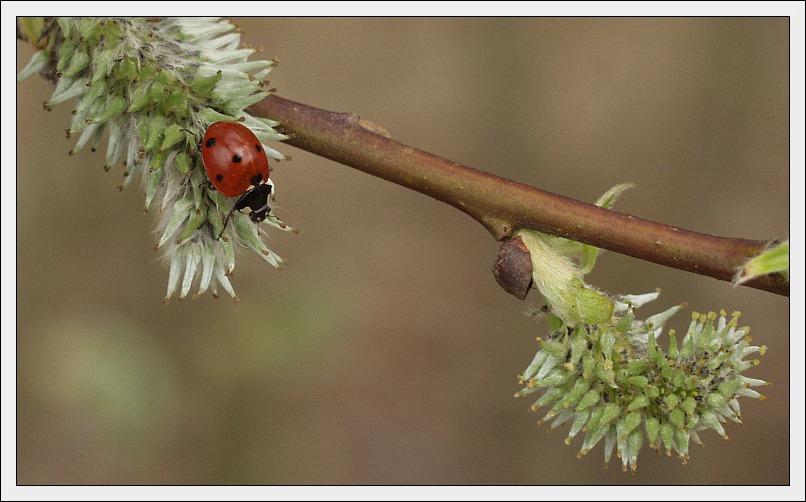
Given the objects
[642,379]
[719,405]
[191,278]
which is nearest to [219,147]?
[191,278]

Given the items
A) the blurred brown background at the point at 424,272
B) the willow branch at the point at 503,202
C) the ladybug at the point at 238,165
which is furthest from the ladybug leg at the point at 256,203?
the blurred brown background at the point at 424,272

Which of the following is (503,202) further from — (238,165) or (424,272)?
(424,272)

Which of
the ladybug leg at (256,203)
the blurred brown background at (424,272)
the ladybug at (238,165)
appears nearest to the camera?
the ladybug at (238,165)

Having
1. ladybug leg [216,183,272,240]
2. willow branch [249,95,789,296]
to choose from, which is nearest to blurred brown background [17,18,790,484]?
ladybug leg [216,183,272,240]

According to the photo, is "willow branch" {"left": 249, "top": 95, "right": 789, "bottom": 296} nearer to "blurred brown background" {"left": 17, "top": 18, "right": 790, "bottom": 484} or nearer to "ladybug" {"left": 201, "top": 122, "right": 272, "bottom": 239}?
"ladybug" {"left": 201, "top": 122, "right": 272, "bottom": 239}

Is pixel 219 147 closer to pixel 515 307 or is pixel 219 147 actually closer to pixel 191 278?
pixel 191 278

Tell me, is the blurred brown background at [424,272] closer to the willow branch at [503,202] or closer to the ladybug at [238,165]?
the ladybug at [238,165]

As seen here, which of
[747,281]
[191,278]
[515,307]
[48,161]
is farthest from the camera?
[515,307]
